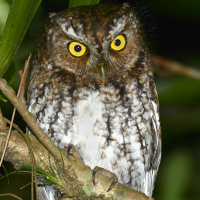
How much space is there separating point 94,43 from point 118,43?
8.0 inches

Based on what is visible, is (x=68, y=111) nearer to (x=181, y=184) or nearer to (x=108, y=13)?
(x=108, y=13)

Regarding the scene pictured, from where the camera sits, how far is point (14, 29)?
8.12 ft

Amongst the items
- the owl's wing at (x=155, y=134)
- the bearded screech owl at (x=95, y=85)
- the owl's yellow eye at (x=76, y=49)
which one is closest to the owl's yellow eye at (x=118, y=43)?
the bearded screech owl at (x=95, y=85)

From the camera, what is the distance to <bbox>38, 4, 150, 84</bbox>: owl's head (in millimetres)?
2959

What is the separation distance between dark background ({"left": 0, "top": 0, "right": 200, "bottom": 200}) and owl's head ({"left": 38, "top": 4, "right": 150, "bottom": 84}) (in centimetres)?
22

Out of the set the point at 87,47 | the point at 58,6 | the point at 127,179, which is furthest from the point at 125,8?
the point at 58,6

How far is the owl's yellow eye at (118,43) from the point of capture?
3.06 metres

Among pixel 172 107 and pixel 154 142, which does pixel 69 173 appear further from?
pixel 172 107

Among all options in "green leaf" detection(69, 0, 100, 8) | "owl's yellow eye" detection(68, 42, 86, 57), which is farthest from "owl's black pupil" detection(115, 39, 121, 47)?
"green leaf" detection(69, 0, 100, 8)

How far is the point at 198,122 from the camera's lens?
403cm

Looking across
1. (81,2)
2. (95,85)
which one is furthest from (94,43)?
(81,2)

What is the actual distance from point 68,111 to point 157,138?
0.71 metres

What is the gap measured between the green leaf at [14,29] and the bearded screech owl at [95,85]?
0.49 m

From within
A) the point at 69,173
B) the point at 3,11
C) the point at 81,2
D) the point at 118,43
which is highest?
the point at 81,2
